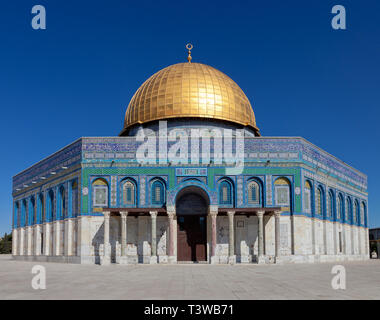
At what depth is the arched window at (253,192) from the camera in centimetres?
2744

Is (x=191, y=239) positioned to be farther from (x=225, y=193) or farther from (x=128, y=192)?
(x=128, y=192)

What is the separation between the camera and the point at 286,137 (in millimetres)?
27891

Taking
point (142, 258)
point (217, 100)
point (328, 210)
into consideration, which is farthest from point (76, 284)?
point (328, 210)

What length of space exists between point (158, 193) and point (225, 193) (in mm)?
3748

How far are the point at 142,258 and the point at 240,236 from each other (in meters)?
5.59

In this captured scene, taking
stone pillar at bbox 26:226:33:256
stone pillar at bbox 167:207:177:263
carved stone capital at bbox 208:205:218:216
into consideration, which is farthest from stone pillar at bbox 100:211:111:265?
stone pillar at bbox 26:226:33:256

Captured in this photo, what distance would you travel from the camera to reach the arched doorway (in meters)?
27.7

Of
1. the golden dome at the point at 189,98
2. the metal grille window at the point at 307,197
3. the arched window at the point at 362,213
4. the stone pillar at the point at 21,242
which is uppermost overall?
the golden dome at the point at 189,98

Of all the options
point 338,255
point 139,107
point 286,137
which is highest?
point 139,107

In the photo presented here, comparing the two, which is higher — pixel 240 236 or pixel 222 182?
pixel 222 182

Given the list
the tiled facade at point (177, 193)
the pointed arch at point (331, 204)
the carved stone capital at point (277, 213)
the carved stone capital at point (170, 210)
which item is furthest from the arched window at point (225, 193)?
the pointed arch at point (331, 204)

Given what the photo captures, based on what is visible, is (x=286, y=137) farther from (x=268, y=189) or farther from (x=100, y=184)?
(x=100, y=184)

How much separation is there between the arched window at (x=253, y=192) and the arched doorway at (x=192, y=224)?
2469 millimetres

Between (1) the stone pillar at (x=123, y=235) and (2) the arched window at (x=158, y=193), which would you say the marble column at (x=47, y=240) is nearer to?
(1) the stone pillar at (x=123, y=235)
